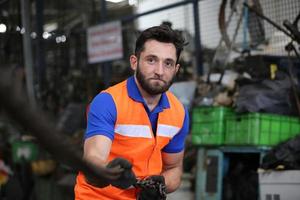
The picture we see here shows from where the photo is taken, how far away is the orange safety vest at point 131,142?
2631 millimetres

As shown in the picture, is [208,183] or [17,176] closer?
[208,183]

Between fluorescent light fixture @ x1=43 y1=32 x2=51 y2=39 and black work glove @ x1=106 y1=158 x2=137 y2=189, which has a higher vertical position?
fluorescent light fixture @ x1=43 y1=32 x2=51 y2=39

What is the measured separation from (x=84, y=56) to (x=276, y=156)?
562cm

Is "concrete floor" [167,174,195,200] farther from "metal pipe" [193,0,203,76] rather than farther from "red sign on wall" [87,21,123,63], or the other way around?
"red sign on wall" [87,21,123,63]

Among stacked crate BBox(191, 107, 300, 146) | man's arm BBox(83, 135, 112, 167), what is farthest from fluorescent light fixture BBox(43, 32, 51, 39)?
man's arm BBox(83, 135, 112, 167)

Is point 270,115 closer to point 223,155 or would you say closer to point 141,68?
point 223,155

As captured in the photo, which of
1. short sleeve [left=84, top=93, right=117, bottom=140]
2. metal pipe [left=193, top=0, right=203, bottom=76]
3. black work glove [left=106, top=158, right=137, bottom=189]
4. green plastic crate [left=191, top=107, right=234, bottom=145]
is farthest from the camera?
metal pipe [left=193, top=0, right=203, bottom=76]

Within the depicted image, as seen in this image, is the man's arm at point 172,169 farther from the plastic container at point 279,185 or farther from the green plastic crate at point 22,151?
the green plastic crate at point 22,151

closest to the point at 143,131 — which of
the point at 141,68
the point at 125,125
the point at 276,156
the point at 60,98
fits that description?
the point at 125,125

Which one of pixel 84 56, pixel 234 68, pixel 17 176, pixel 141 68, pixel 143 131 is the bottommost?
pixel 17 176

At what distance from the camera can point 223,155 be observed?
5484mm

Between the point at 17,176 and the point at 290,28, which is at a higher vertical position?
the point at 290,28

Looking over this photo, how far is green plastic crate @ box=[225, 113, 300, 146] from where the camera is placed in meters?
5.03

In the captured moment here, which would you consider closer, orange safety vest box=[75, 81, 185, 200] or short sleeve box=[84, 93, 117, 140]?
short sleeve box=[84, 93, 117, 140]
